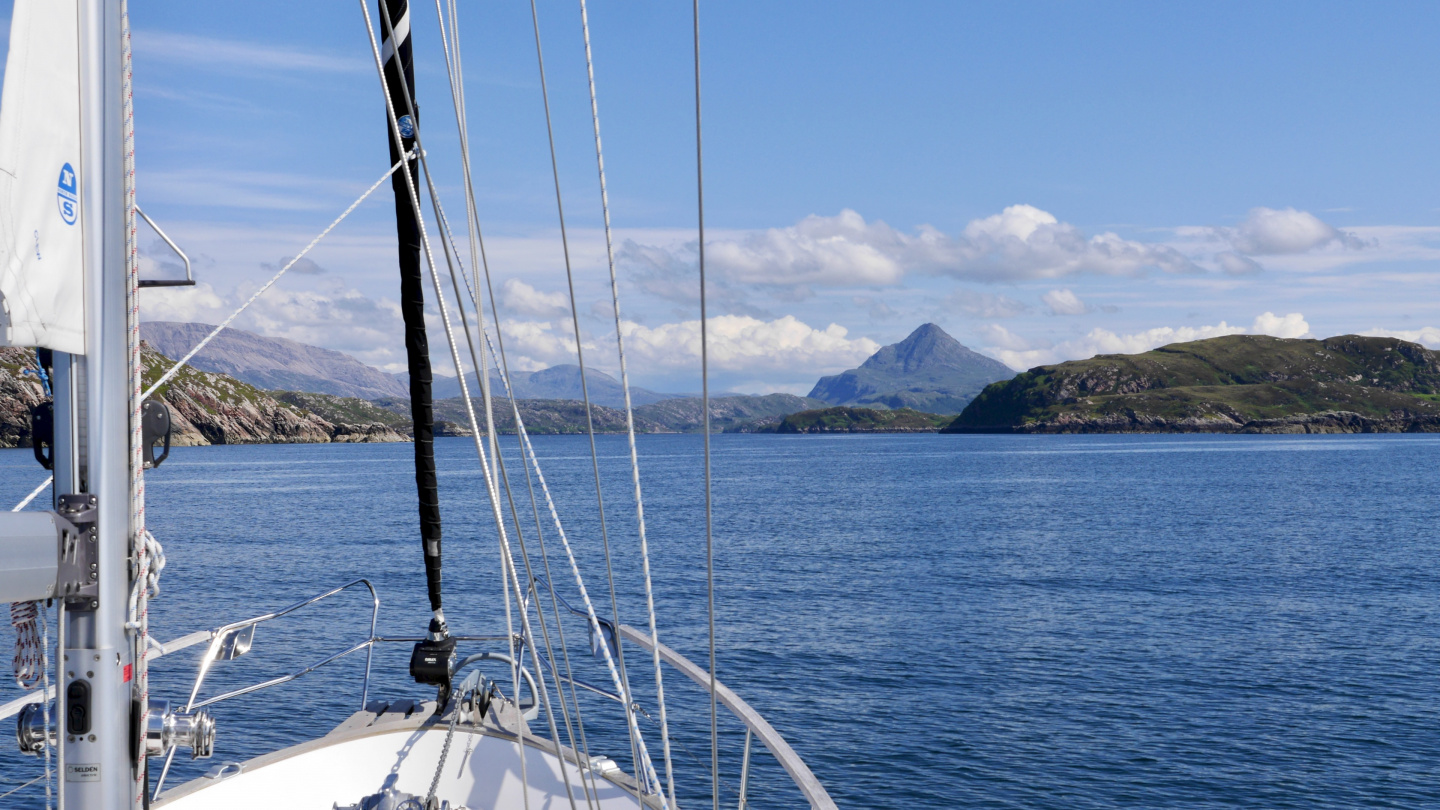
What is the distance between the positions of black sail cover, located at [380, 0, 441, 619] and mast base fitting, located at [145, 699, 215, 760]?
3.23 metres

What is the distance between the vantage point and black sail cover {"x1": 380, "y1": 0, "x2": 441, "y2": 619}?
26.9 feet

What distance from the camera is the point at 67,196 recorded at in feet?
13.5

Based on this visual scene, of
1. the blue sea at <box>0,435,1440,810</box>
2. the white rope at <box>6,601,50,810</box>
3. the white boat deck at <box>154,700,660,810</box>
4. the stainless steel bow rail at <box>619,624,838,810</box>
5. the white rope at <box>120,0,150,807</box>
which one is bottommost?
the blue sea at <box>0,435,1440,810</box>

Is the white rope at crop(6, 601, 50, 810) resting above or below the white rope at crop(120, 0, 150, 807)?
below

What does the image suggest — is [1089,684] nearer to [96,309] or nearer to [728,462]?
[96,309]

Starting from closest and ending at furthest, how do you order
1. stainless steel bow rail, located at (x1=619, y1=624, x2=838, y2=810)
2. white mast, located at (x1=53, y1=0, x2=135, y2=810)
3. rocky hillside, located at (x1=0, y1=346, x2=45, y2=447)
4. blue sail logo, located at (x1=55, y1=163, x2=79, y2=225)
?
1. blue sail logo, located at (x1=55, y1=163, x2=79, y2=225)
2. white mast, located at (x1=53, y1=0, x2=135, y2=810)
3. stainless steel bow rail, located at (x1=619, y1=624, x2=838, y2=810)
4. rocky hillside, located at (x1=0, y1=346, x2=45, y2=447)

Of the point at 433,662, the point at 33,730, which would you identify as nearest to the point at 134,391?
the point at 33,730

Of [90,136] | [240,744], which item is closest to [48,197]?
[90,136]

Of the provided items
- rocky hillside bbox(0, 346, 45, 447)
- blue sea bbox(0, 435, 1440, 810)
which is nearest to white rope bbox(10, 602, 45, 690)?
blue sea bbox(0, 435, 1440, 810)

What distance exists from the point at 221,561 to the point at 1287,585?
53886mm

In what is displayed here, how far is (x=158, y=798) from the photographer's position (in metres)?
7.21

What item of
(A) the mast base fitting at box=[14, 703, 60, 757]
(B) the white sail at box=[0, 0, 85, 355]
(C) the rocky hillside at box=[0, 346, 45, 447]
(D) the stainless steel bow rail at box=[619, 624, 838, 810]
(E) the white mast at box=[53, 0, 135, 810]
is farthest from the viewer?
(C) the rocky hillside at box=[0, 346, 45, 447]

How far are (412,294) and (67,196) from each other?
4.35 metres

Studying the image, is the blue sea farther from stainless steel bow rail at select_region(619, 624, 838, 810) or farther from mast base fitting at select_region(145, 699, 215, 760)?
mast base fitting at select_region(145, 699, 215, 760)
